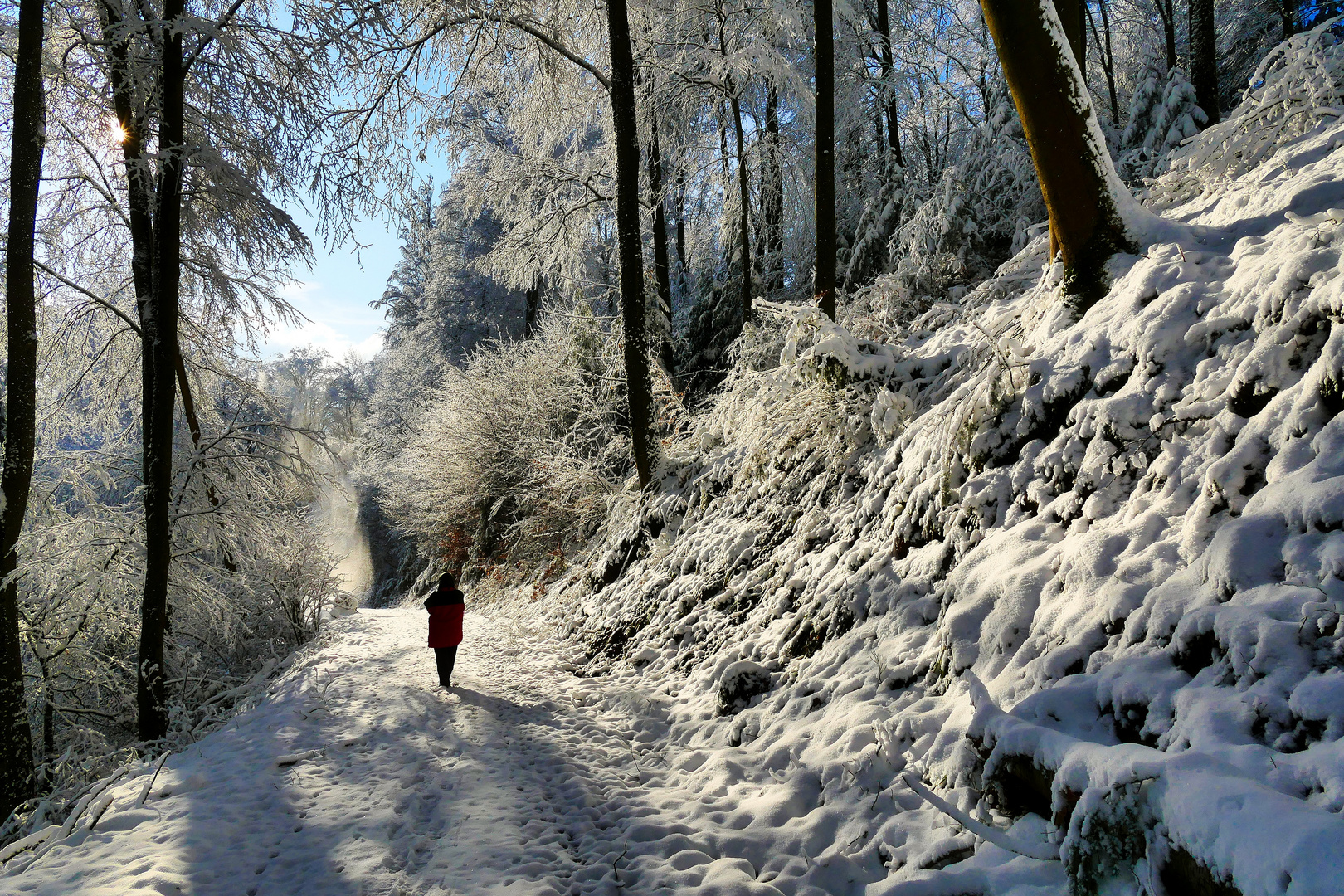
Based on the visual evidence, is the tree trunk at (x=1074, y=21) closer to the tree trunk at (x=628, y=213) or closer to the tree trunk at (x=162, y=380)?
the tree trunk at (x=628, y=213)

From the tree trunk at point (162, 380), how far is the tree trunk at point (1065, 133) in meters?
6.84

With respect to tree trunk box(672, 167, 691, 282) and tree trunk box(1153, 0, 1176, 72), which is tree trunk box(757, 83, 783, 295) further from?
tree trunk box(1153, 0, 1176, 72)

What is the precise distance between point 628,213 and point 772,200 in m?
5.59

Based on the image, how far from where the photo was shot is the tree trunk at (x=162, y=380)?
234 inches

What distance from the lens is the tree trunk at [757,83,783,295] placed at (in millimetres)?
12805

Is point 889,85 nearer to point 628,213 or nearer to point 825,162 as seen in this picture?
point 825,162

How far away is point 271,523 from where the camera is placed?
8641mm

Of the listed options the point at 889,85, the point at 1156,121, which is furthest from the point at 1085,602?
the point at 889,85

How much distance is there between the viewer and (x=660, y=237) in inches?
606

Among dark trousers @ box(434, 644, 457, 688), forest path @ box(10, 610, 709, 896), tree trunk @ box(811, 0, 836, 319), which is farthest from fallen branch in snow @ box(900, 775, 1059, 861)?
tree trunk @ box(811, 0, 836, 319)

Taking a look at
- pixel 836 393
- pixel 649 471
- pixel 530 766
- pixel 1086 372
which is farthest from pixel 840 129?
pixel 530 766

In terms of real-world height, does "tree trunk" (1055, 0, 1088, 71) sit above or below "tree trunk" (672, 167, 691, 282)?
below

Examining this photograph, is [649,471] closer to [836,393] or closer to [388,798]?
[836,393]

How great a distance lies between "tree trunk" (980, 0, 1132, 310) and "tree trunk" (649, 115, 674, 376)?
24.9ft
